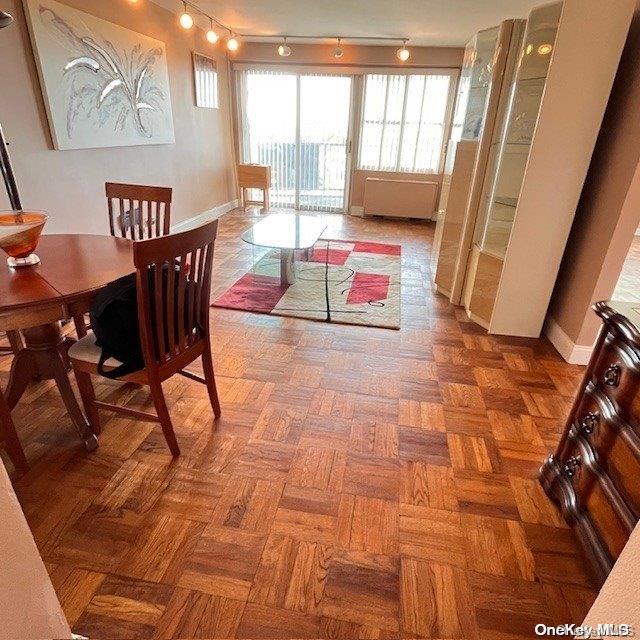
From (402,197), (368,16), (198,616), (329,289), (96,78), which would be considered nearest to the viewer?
(198,616)

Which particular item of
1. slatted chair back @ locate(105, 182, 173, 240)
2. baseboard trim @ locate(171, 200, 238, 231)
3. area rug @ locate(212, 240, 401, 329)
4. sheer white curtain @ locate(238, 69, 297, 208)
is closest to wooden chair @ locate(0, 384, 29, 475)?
slatted chair back @ locate(105, 182, 173, 240)

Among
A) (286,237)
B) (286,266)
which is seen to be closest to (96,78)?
(286,237)

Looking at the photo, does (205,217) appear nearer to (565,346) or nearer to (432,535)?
(565,346)

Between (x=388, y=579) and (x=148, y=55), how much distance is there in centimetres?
460

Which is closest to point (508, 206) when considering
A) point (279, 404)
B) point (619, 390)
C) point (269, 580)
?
point (619, 390)

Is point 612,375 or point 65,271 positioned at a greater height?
point 65,271

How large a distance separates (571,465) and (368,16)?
4.47m

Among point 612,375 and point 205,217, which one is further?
point 205,217

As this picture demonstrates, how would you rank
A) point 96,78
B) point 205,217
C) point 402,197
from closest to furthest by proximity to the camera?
point 96,78 → point 205,217 → point 402,197

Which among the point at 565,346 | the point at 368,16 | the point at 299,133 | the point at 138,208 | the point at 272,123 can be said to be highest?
the point at 368,16

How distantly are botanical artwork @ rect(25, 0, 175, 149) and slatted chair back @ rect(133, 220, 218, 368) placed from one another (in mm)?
2295

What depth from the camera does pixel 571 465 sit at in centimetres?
139

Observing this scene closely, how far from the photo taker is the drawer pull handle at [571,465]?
136 cm

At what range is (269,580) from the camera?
1.20 m
